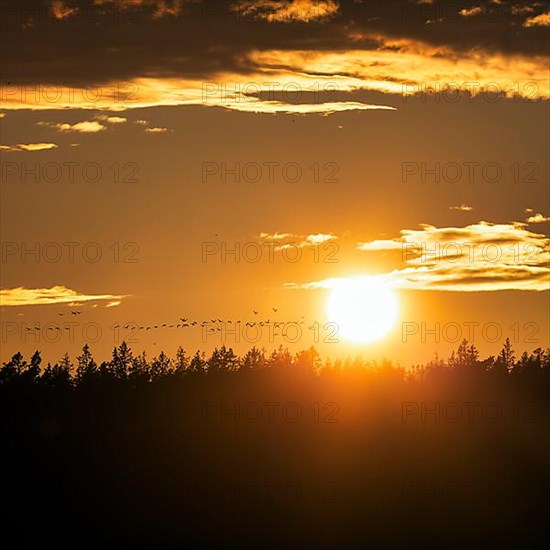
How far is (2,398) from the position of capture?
153000mm

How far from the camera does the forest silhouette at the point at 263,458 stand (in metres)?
148

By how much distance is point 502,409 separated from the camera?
171 metres

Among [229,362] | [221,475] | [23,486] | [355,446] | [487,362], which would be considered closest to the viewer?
[23,486]

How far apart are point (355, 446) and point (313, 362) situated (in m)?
28.1

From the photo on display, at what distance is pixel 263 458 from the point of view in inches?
6378

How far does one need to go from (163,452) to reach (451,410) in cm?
3463

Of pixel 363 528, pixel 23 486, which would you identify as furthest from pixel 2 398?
pixel 363 528

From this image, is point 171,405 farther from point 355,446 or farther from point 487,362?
point 487,362

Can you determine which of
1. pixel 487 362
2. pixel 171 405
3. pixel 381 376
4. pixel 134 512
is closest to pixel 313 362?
pixel 381 376

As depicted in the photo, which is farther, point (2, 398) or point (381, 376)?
point (381, 376)

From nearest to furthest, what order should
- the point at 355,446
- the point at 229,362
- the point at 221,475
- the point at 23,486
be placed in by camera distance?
the point at 23,486 → the point at 221,475 → the point at 355,446 → the point at 229,362

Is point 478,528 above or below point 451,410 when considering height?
below

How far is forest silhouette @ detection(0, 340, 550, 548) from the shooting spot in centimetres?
14750

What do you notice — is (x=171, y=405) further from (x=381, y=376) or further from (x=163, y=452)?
(x=381, y=376)
